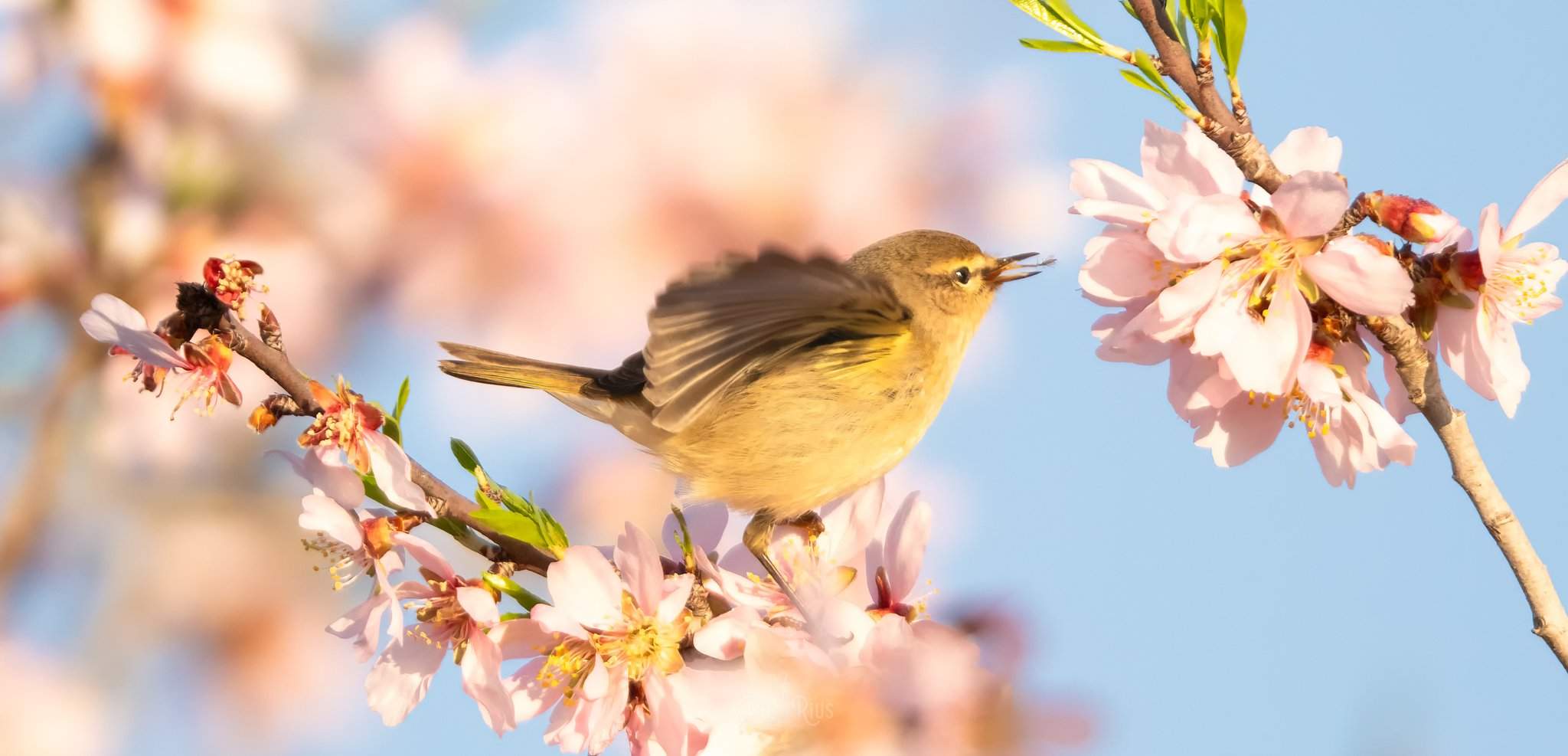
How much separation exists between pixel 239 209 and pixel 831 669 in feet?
8.24

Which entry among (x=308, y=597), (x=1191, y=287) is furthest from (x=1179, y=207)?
(x=308, y=597)

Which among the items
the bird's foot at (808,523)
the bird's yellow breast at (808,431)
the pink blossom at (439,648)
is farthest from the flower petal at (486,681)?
the bird's yellow breast at (808,431)

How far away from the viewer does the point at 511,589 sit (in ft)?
6.82

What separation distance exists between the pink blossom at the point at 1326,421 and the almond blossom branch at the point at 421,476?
111 cm

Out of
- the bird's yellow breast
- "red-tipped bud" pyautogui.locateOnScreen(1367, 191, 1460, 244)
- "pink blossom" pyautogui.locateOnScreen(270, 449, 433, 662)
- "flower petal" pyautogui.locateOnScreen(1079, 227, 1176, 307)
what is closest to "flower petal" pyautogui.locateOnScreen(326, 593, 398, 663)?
"pink blossom" pyautogui.locateOnScreen(270, 449, 433, 662)

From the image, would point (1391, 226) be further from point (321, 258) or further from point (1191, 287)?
point (321, 258)

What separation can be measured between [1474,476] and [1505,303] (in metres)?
0.30

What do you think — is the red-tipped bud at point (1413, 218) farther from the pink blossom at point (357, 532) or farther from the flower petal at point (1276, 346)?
the pink blossom at point (357, 532)

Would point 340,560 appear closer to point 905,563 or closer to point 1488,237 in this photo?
point 905,563

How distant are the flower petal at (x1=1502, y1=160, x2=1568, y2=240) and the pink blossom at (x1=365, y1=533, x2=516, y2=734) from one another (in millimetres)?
1632

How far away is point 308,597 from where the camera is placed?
400cm

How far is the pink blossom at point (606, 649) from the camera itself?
1.95 m

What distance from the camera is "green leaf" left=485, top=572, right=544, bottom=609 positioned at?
6.77 feet

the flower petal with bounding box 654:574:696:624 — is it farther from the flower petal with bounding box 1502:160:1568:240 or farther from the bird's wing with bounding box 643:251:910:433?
the flower petal with bounding box 1502:160:1568:240
